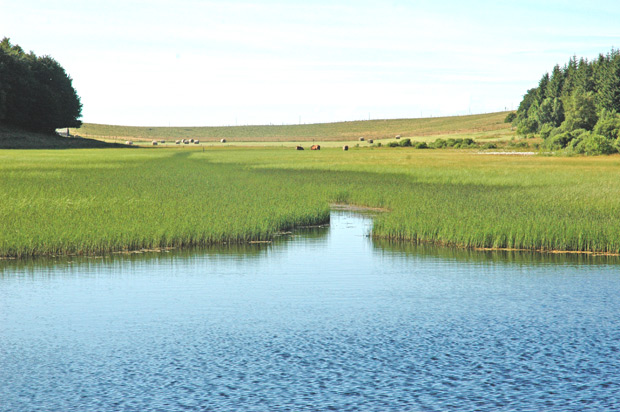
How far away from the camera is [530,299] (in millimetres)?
14367

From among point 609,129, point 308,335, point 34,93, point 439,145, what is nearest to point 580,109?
point 609,129

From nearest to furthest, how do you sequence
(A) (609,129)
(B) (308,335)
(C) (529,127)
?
(B) (308,335), (A) (609,129), (C) (529,127)

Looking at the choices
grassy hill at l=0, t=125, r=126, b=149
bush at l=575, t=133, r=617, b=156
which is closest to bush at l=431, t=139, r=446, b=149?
bush at l=575, t=133, r=617, b=156

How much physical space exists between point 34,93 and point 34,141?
480 inches

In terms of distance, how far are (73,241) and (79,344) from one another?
8.99 metres

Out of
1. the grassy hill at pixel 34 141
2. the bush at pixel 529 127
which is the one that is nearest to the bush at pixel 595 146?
the bush at pixel 529 127

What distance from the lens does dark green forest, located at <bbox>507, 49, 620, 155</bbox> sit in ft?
274

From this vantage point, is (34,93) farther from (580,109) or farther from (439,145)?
(580,109)

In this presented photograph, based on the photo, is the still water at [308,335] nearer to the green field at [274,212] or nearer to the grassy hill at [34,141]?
the green field at [274,212]

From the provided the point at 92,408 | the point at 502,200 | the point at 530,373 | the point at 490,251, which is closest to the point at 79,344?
the point at 92,408

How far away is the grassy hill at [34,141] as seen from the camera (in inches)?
4107

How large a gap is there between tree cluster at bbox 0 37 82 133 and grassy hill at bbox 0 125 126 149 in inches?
107

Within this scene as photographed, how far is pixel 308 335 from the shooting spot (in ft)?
38.1

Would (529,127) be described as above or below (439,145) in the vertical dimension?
above
